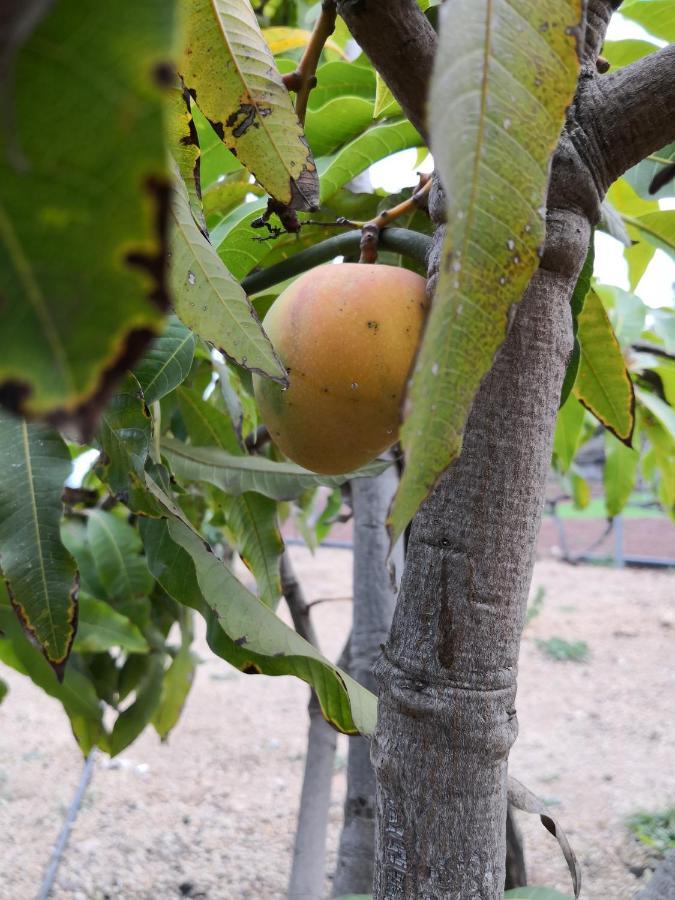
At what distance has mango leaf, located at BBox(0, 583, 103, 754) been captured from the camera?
843 millimetres

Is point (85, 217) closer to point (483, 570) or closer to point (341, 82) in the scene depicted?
point (483, 570)

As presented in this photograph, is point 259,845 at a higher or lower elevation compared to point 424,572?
lower

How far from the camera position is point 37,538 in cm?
55

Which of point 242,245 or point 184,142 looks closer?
point 184,142

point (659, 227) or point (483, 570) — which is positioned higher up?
point (659, 227)

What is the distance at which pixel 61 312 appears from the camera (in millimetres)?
128

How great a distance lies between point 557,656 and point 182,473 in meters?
3.89

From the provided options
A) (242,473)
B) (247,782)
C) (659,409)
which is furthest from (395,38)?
(247,782)

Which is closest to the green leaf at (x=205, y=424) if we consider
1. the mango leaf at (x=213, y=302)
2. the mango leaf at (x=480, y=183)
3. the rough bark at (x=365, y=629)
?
the rough bark at (x=365, y=629)

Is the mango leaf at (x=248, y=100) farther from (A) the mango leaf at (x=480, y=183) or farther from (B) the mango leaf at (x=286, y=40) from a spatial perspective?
(B) the mango leaf at (x=286, y=40)

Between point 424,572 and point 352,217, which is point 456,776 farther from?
point 352,217

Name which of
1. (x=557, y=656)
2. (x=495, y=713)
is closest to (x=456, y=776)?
(x=495, y=713)

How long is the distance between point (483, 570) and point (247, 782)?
8.17 feet

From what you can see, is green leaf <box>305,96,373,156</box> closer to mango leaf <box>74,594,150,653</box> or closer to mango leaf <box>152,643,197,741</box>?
mango leaf <box>74,594,150,653</box>
